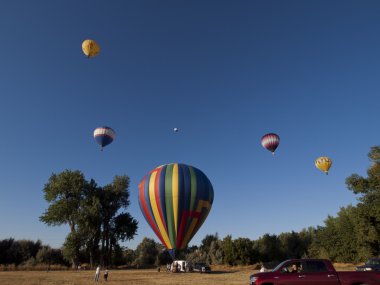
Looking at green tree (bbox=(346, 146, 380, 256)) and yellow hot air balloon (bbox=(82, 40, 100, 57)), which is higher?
yellow hot air balloon (bbox=(82, 40, 100, 57))

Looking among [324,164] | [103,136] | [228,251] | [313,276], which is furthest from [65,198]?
[313,276]

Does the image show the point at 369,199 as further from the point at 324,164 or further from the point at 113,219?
the point at 113,219

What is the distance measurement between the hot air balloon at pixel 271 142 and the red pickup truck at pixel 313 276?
44.0 metres

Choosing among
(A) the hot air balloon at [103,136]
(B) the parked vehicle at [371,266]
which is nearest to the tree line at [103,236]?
(A) the hot air balloon at [103,136]

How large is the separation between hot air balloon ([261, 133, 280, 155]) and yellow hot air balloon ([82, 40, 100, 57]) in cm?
3242

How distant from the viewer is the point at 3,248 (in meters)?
77.9

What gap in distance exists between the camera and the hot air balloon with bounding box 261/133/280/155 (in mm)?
58406

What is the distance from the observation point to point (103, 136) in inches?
2170

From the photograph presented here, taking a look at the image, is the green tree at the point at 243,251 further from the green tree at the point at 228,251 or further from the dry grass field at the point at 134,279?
the dry grass field at the point at 134,279

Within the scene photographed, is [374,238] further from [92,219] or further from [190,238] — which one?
[92,219]

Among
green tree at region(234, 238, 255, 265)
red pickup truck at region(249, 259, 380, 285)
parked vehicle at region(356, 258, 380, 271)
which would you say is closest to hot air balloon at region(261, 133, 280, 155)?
parked vehicle at region(356, 258, 380, 271)

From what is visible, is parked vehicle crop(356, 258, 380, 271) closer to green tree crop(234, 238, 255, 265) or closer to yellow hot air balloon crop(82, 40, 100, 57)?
yellow hot air balloon crop(82, 40, 100, 57)

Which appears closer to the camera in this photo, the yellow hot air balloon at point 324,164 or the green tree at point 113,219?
the yellow hot air balloon at point 324,164

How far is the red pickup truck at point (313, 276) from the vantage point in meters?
14.6
